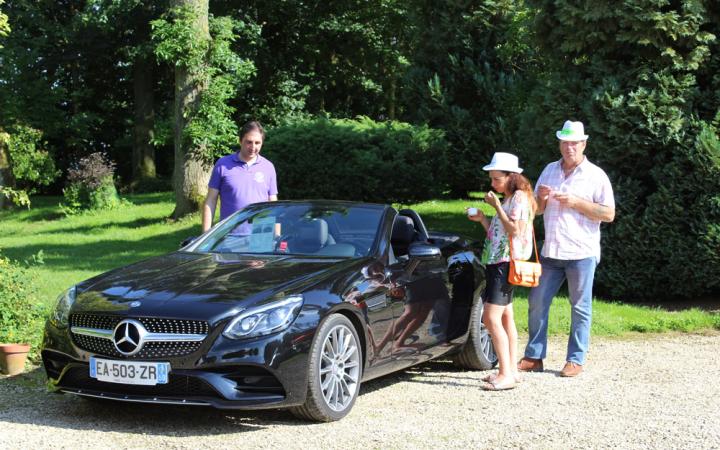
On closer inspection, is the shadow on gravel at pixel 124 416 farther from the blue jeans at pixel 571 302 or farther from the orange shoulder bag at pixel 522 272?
the blue jeans at pixel 571 302

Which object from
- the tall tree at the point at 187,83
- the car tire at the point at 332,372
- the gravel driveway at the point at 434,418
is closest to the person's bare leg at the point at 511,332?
the gravel driveway at the point at 434,418

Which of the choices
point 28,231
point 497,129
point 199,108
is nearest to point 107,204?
point 28,231

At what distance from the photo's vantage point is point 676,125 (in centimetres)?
1136

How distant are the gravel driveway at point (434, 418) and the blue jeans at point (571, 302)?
27 cm

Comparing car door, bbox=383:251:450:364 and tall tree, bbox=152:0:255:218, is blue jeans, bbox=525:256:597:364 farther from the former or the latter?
tall tree, bbox=152:0:255:218

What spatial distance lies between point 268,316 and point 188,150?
13.6 metres

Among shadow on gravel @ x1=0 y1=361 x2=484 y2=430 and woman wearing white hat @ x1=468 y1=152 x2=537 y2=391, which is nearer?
shadow on gravel @ x1=0 y1=361 x2=484 y2=430

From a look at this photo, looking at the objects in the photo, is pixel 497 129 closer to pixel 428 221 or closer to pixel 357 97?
pixel 428 221

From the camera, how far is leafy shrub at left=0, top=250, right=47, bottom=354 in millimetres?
8125

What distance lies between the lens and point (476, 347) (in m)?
7.80

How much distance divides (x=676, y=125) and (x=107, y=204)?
16146 mm

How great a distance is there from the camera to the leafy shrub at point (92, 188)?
23750mm

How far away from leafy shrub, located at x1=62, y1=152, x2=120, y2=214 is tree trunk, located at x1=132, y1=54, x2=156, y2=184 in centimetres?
722

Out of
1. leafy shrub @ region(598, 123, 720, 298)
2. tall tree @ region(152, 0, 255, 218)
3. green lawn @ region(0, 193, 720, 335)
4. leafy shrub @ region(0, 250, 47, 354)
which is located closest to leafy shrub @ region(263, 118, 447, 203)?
green lawn @ region(0, 193, 720, 335)
